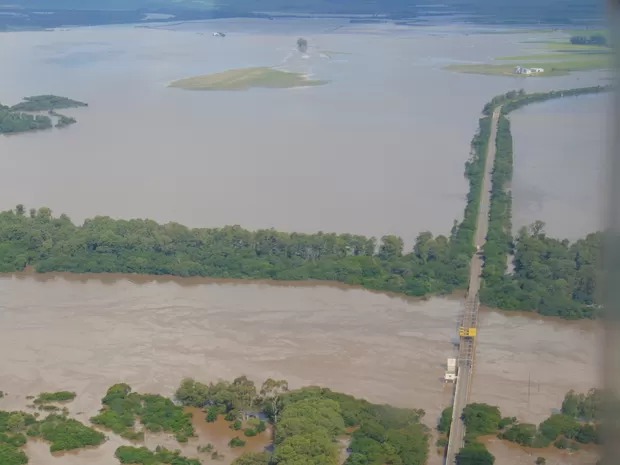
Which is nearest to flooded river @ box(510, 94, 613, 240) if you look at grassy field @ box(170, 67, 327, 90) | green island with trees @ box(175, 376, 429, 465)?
green island with trees @ box(175, 376, 429, 465)

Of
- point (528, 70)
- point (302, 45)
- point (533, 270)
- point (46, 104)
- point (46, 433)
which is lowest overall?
point (46, 433)

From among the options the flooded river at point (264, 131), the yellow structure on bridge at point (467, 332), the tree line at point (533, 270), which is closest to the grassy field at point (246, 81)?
the flooded river at point (264, 131)

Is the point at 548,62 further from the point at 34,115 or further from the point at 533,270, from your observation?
the point at 533,270

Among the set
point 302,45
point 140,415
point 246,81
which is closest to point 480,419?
point 140,415

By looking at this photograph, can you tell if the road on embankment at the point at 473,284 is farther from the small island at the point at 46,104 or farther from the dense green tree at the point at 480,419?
the small island at the point at 46,104

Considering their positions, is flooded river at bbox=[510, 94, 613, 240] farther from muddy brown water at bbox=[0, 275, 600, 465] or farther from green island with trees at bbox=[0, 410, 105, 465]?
green island with trees at bbox=[0, 410, 105, 465]

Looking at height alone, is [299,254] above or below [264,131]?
below

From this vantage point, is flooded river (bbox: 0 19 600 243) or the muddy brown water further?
flooded river (bbox: 0 19 600 243)

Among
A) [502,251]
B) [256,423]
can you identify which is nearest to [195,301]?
[256,423]
